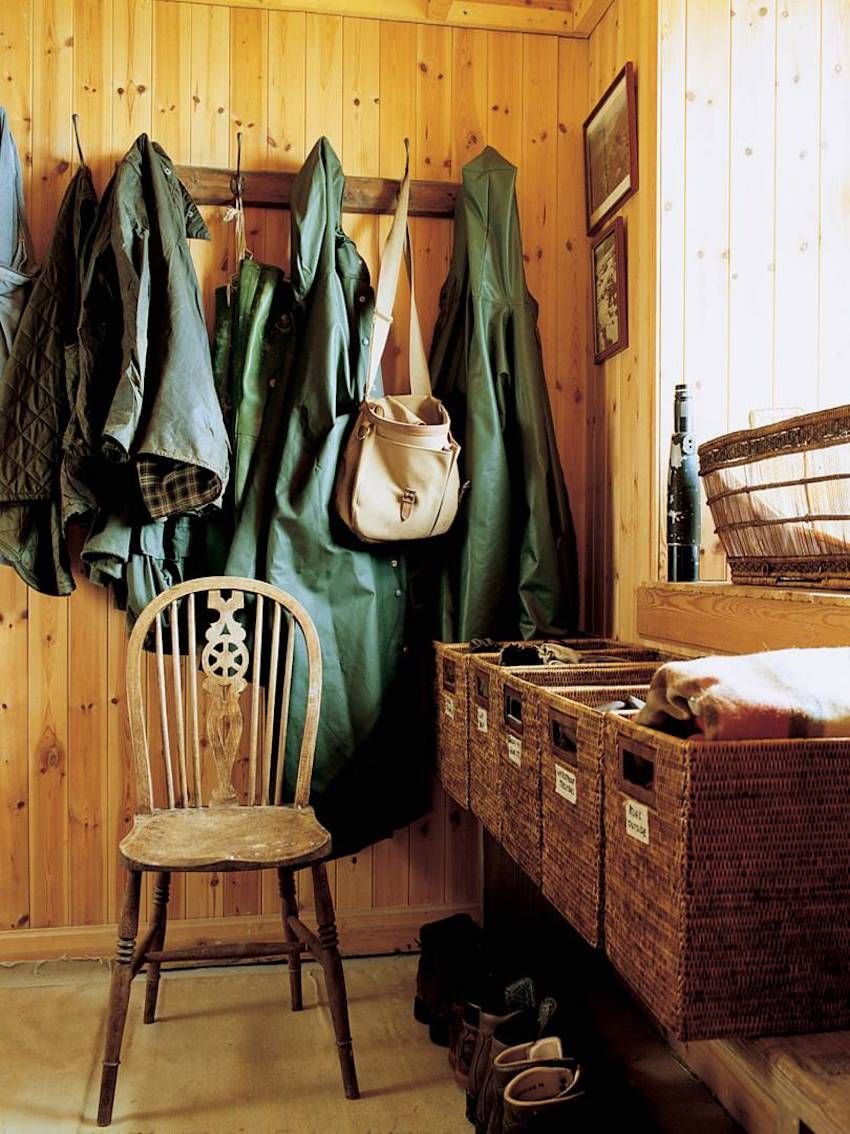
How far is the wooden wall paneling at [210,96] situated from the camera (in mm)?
2357

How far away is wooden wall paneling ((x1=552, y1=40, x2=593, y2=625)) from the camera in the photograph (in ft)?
8.14

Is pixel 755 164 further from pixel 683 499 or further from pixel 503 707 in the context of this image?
pixel 503 707

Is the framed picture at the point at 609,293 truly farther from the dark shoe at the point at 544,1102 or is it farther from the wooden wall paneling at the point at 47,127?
the dark shoe at the point at 544,1102

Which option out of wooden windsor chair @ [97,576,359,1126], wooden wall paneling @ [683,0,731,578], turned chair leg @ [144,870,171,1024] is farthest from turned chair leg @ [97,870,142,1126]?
→ wooden wall paneling @ [683,0,731,578]

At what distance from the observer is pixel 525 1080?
1544mm

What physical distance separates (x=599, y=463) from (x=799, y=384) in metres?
0.57

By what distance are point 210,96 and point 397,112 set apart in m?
0.45

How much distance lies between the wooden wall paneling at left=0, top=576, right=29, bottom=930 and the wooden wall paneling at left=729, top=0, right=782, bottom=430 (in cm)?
172

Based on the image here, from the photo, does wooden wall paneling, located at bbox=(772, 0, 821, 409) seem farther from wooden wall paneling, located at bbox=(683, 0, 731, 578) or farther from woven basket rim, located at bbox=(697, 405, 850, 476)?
woven basket rim, located at bbox=(697, 405, 850, 476)

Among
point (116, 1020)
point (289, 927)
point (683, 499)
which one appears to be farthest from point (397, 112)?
point (116, 1020)

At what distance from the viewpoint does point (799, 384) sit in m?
1.95

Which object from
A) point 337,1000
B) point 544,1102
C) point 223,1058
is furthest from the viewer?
point 223,1058

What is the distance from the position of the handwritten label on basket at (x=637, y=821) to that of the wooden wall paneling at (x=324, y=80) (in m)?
1.89

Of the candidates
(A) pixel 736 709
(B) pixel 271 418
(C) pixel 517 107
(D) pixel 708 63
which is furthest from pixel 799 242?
(A) pixel 736 709
